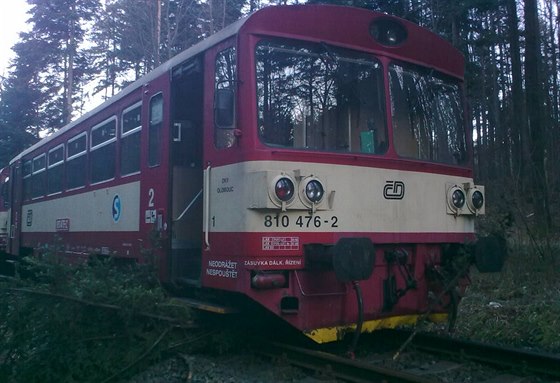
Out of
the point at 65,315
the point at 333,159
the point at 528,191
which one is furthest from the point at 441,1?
the point at 65,315

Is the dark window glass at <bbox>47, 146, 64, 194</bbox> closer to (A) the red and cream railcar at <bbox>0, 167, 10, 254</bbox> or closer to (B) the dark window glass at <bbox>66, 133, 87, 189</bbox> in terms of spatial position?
(B) the dark window glass at <bbox>66, 133, 87, 189</bbox>

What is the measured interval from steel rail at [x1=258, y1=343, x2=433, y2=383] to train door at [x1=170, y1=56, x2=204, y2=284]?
1499 millimetres

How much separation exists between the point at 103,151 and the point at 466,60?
1169 cm

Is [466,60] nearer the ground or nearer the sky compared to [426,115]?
nearer the sky

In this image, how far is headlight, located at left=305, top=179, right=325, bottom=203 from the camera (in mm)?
6074

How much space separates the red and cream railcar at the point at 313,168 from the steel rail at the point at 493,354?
1.35 ft

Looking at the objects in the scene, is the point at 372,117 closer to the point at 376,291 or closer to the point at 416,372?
the point at 376,291

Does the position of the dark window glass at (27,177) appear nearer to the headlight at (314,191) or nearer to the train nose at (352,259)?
the headlight at (314,191)

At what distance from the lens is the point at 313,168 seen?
6.22 metres

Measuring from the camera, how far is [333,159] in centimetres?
637

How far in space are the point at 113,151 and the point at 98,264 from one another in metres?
2.93

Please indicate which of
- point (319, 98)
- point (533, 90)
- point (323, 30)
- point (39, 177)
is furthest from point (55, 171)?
point (533, 90)

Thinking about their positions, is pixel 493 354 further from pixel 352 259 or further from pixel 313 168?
pixel 313 168

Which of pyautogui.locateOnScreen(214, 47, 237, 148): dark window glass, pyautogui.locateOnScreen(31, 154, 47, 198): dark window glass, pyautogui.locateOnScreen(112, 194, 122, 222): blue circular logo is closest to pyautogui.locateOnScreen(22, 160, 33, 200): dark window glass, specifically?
pyautogui.locateOnScreen(31, 154, 47, 198): dark window glass
